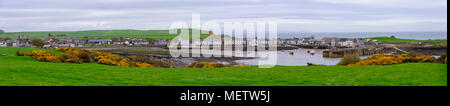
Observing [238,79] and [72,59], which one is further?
[72,59]

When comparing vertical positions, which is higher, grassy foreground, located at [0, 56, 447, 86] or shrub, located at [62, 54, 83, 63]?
shrub, located at [62, 54, 83, 63]

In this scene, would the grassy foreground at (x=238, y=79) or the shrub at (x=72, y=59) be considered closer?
the grassy foreground at (x=238, y=79)

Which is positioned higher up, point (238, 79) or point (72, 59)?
point (72, 59)

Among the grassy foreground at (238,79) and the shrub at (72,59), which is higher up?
the shrub at (72,59)

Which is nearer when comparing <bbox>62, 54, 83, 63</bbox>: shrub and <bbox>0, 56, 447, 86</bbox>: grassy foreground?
<bbox>0, 56, 447, 86</bbox>: grassy foreground
